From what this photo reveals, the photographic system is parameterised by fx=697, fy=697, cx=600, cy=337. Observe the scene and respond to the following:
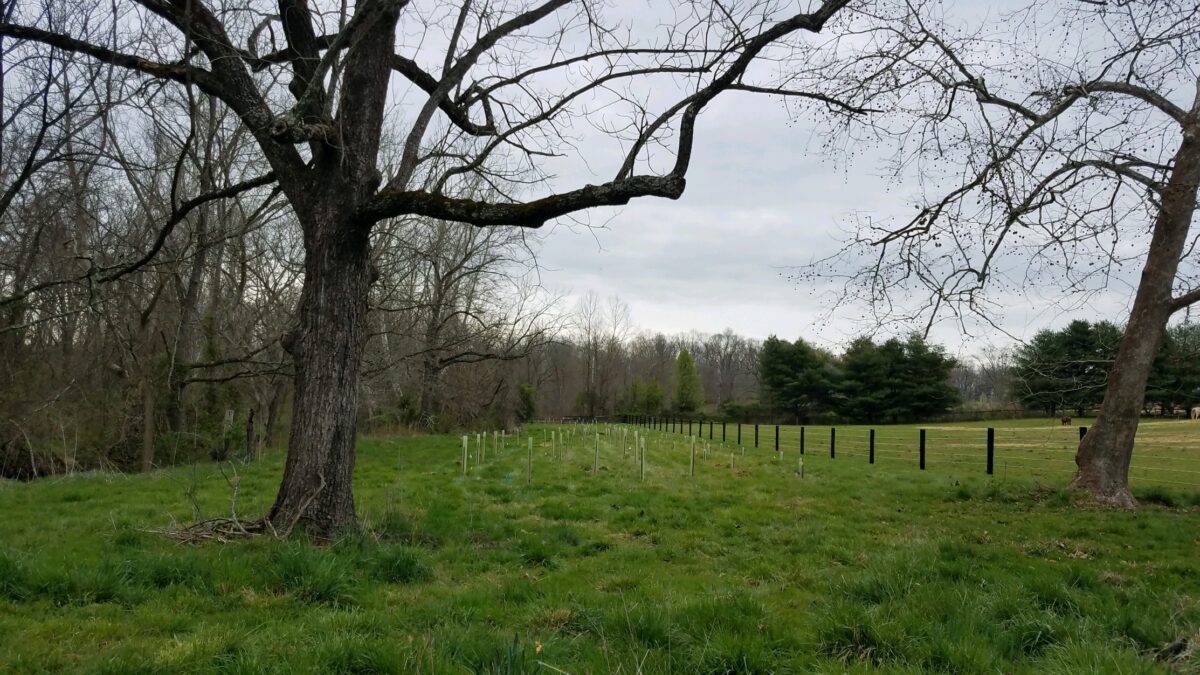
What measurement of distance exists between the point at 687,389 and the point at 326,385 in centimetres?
5992

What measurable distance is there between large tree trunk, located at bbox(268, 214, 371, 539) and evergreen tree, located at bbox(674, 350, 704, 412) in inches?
2346

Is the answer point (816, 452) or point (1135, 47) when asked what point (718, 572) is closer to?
point (1135, 47)

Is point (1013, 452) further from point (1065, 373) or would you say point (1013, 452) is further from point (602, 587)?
point (602, 587)

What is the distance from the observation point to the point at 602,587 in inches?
195

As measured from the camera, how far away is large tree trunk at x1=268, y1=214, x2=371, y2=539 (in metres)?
5.87

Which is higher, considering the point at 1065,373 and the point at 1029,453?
the point at 1065,373

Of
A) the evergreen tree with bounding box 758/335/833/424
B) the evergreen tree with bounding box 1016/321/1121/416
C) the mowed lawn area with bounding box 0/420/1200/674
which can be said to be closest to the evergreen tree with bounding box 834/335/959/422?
the evergreen tree with bounding box 758/335/833/424

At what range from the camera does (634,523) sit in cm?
777

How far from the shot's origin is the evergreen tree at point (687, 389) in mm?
64688

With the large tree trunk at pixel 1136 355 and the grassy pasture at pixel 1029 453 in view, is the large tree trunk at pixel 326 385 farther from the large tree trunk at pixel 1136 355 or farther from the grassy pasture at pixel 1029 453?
the grassy pasture at pixel 1029 453

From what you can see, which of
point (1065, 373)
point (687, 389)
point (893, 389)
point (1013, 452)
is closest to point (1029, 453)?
point (1013, 452)

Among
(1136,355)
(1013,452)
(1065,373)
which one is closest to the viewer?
(1136,355)

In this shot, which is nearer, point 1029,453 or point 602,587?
point 602,587

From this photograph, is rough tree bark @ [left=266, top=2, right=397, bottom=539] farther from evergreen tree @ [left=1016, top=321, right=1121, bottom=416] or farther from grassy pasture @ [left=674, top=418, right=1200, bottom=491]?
grassy pasture @ [left=674, top=418, right=1200, bottom=491]
